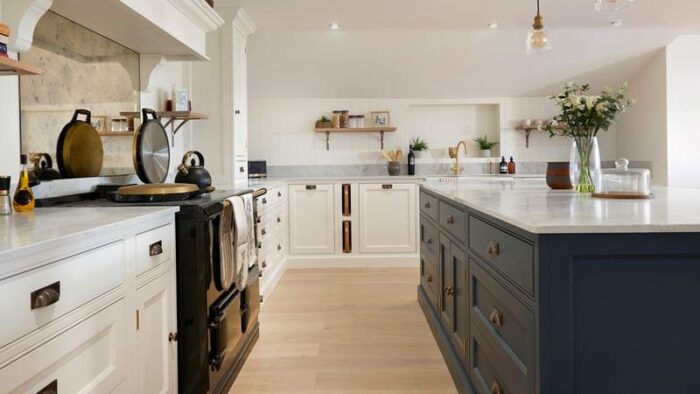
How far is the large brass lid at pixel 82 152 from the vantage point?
2150mm

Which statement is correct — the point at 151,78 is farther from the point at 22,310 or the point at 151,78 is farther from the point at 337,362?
the point at 22,310

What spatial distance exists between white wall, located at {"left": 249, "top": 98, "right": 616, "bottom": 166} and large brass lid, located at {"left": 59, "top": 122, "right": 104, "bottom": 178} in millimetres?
3526

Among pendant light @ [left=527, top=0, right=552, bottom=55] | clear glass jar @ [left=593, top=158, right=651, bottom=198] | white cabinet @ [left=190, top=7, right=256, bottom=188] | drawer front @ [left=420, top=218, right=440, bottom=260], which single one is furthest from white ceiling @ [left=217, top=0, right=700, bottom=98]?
clear glass jar @ [left=593, top=158, right=651, bottom=198]

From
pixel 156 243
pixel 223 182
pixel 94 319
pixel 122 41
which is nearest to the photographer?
pixel 94 319

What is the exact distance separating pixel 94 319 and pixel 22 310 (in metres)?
0.32

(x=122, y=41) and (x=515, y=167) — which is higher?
(x=122, y=41)

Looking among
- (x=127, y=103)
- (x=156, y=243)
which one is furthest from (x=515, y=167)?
(x=156, y=243)

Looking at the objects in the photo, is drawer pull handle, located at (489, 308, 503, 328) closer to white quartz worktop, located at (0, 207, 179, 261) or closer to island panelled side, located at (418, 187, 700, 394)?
island panelled side, located at (418, 187, 700, 394)

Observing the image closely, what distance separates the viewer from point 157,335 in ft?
5.77

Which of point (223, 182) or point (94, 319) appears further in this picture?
point (223, 182)

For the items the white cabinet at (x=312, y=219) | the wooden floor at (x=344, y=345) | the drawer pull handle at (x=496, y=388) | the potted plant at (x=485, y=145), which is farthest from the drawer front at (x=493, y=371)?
the potted plant at (x=485, y=145)

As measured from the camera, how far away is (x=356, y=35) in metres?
4.95

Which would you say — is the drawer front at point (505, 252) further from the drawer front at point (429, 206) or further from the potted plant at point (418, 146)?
the potted plant at point (418, 146)

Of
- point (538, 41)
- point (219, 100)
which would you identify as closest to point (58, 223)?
point (538, 41)
